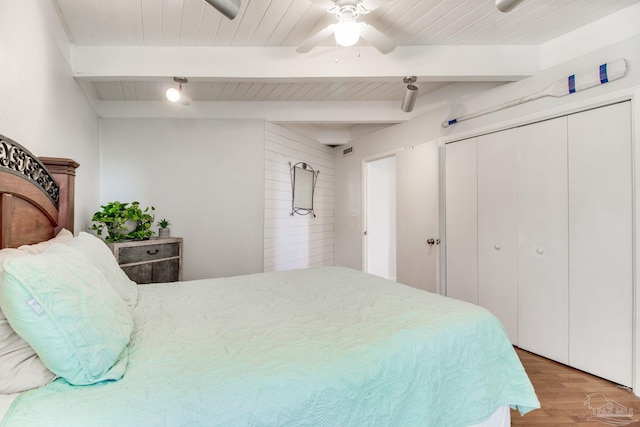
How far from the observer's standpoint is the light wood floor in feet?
5.56

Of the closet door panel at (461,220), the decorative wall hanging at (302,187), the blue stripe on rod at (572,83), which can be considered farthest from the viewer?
the decorative wall hanging at (302,187)

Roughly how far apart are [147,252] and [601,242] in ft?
11.9

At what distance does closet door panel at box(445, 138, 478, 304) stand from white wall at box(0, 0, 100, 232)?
3350 millimetres

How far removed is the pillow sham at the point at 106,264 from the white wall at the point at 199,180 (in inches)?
78.2

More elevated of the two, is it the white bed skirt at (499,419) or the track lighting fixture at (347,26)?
the track lighting fixture at (347,26)

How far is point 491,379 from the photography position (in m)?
1.33

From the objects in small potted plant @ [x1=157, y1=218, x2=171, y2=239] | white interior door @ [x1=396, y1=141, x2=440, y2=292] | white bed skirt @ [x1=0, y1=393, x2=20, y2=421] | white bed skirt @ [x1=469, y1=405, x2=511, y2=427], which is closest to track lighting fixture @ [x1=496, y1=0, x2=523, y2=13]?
white interior door @ [x1=396, y1=141, x2=440, y2=292]

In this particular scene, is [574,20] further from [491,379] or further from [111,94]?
[111,94]

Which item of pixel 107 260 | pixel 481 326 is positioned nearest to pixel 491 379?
pixel 481 326

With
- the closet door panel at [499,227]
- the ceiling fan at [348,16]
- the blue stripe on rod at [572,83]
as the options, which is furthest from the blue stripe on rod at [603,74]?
the ceiling fan at [348,16]

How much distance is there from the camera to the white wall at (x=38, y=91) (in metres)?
1.52

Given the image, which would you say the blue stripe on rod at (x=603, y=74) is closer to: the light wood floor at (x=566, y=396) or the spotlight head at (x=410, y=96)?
the spotlight head at (x=410, y=96)

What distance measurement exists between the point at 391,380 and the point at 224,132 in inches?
131

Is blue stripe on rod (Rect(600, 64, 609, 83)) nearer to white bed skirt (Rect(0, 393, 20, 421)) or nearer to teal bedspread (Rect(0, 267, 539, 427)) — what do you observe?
teal bedspread (Rect(0, 267, 539, 427))
